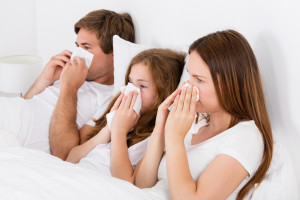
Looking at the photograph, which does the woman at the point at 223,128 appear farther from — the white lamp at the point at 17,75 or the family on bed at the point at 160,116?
the white lamp at the point at 17,75

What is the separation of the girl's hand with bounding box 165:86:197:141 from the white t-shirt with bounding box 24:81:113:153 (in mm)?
791

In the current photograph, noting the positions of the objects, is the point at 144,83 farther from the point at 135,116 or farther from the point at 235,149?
the point at 235,149

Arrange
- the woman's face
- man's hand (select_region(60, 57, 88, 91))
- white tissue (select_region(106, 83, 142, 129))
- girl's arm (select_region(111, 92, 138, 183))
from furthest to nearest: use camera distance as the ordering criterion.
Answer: man's hand (select_region(60, 57, 88, 91)) < white tissue (select_region(106, 83, 142, 129)) < girl's arm (select_region(111, 92, 138, 183)) < the woman's face

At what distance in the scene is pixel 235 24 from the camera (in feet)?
5.03

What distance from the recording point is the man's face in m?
2.34

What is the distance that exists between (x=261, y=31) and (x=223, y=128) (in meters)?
0.36

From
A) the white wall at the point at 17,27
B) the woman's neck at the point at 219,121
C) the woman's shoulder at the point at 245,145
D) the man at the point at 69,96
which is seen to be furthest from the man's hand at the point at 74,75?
the white wall at the point at 17,27

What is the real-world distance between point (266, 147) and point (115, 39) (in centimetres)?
110

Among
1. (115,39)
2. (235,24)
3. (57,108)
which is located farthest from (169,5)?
(57,108)

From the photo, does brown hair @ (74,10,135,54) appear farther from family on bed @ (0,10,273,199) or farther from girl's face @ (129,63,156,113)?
girl's face @ (129,63,156,113)

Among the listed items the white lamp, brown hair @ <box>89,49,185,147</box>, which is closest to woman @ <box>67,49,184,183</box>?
brown hair @ <box>89,49,185,147</box>

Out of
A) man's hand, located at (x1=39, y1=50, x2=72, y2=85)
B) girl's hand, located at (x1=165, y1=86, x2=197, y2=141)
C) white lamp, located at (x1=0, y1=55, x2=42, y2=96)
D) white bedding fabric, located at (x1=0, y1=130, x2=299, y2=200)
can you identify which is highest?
girl's hand, located at (x1=165, y1=86, x2=197, y2=141)

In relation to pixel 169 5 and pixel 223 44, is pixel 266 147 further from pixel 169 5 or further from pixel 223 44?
pixel 169 5

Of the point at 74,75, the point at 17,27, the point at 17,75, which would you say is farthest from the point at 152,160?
the point at 17,27
